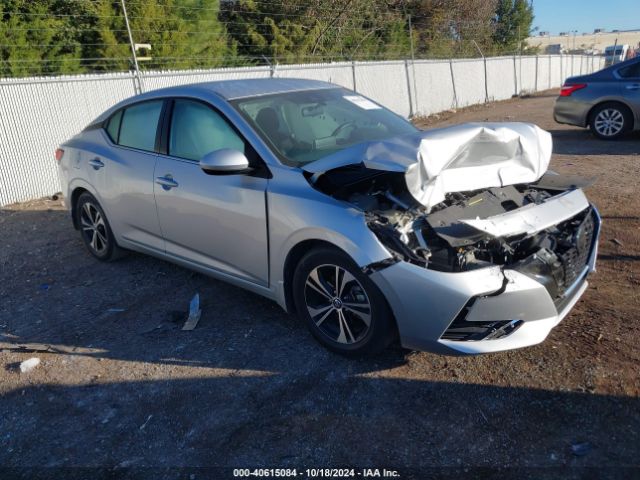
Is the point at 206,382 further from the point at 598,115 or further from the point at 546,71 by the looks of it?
the point at 546,71

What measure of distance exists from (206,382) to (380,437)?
121cm

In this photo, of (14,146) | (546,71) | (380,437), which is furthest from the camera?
(546,71)

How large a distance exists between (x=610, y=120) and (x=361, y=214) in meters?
9.37

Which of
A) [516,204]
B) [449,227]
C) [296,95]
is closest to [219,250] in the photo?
[296,95]

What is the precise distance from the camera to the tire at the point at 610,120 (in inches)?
419

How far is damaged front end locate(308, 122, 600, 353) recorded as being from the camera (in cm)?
313

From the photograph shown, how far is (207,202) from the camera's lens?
4.21 metres

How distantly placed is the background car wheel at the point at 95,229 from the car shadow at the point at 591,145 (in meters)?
7.91

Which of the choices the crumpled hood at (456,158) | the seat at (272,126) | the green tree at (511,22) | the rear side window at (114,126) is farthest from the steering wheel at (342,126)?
the green tree at (511,22)

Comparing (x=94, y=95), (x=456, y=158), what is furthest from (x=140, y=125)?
(x=94, y=95)

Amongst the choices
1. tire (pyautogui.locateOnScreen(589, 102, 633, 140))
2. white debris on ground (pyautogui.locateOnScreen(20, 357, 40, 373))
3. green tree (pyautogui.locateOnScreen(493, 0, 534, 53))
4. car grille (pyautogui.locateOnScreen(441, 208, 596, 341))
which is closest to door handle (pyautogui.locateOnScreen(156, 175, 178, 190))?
white debris on ground (pyautogui.locateOnScreen(20, 357, 40, 373))

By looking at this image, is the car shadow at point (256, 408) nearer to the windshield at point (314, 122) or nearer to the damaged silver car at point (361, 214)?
the damaged silver car at point (361, 214)

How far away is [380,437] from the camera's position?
117 inches

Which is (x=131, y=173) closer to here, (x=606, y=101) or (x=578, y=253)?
(x=578, y=253)
